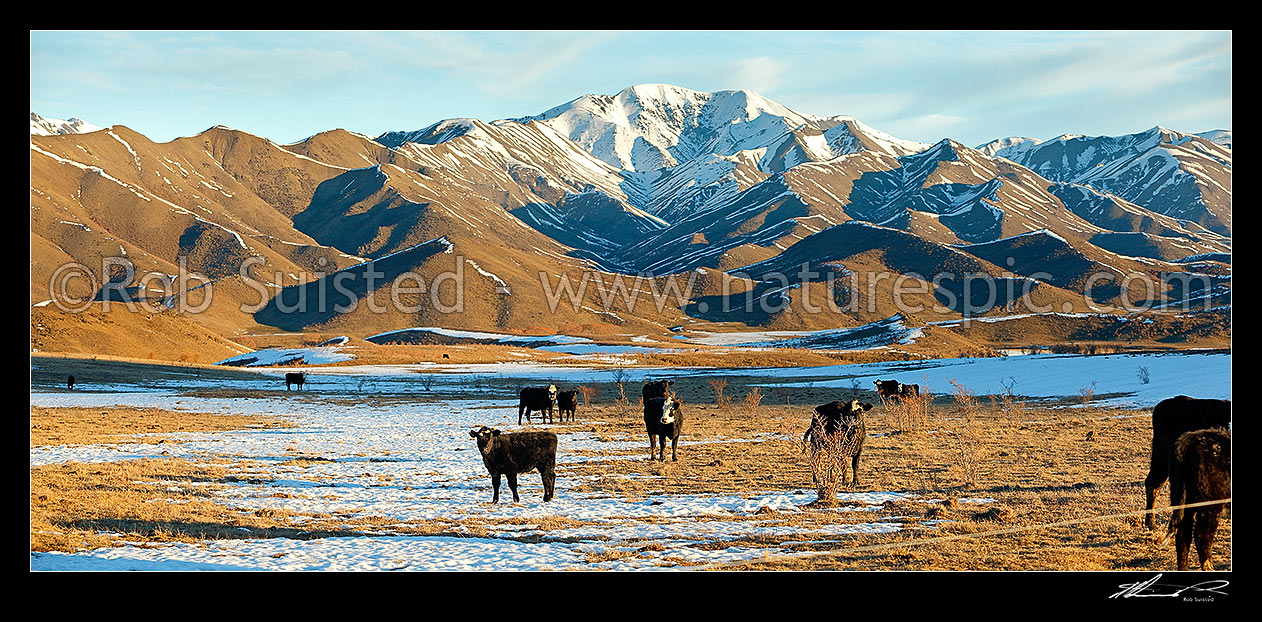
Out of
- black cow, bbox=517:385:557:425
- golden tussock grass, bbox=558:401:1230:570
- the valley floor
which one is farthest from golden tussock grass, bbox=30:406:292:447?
golden tussock grass, bbox=558:401:1230:570

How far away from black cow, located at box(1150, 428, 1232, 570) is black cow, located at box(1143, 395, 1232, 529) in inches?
96.9

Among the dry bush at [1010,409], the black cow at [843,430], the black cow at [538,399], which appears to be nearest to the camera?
the black cow at [843,430]

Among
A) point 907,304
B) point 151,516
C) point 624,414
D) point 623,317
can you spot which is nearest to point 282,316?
point 623,317

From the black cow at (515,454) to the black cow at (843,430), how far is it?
486cm

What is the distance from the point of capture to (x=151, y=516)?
514 inches

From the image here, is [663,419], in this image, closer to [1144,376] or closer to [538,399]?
[538,399]

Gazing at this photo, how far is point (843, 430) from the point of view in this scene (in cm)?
1605

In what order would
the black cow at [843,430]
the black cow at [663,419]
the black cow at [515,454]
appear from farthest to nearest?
the black cow at [663,419]
the black cow at [843,430]
the black cow at [515,454]
